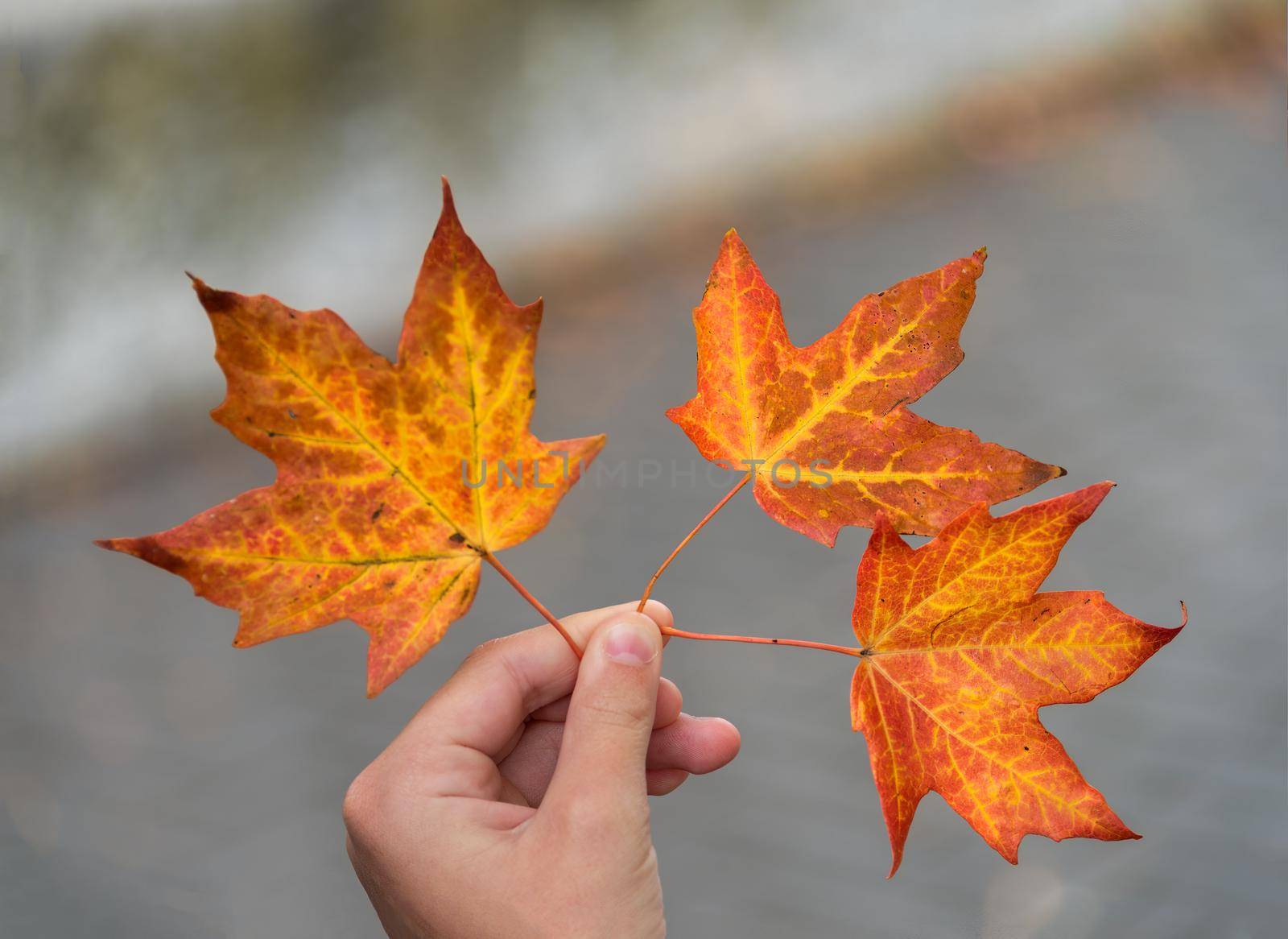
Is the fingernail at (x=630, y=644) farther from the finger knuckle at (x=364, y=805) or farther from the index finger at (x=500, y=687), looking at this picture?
the finger knuckle at (x=364, y=805)

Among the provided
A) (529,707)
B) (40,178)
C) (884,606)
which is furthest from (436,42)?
(884,606)

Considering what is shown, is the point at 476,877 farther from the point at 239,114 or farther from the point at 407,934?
the point at 239,114

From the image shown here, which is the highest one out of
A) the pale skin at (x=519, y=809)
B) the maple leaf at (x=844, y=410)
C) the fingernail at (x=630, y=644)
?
the maple leaf at (x=844, y=410)

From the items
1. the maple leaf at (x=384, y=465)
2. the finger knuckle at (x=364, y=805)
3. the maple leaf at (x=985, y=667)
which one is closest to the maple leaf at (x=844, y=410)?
the maple leaf at (x=985, y=667)

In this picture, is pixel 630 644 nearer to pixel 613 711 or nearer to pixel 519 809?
pixel 613 711

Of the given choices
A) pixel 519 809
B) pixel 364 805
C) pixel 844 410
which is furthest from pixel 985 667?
pixel 364 805

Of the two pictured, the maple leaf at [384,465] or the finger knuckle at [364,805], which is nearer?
the maple leaf at [384,465]
